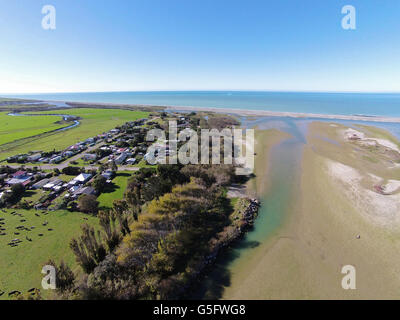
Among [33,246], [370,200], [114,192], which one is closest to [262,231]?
[370,200]

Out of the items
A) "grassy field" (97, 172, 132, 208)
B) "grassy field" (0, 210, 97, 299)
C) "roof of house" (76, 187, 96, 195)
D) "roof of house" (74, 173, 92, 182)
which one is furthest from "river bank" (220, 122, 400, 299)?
"roof of house" (74, 173, 92, 182)

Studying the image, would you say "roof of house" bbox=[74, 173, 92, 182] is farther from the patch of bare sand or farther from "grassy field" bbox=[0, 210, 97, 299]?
the patch of bare sand

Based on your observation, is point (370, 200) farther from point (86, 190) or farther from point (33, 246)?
point (33, 246)

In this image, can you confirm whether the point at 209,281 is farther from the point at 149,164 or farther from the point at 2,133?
the point at 2,133

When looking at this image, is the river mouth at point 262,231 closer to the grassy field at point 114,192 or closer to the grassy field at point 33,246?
the grassy field at point 33,246

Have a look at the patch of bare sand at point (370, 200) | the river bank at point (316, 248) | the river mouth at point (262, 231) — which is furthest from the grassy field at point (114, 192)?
the patch of bare sand at point (370, 200)
